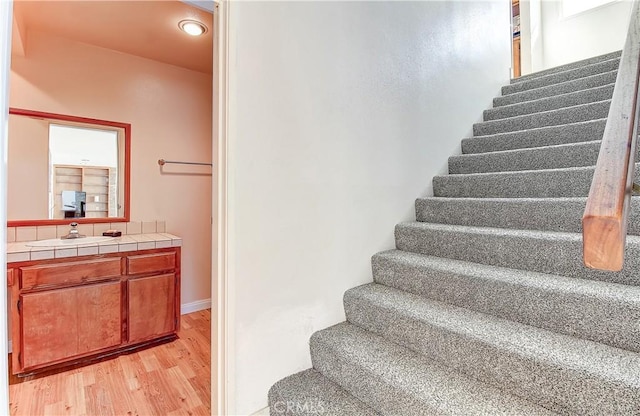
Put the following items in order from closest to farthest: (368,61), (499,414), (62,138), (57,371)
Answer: (499,414) < (368,61) < (57,371) < (62,138)

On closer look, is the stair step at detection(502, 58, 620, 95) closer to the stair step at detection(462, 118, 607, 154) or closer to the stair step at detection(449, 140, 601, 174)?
the stair step at detection(462, 118, 607, 154)

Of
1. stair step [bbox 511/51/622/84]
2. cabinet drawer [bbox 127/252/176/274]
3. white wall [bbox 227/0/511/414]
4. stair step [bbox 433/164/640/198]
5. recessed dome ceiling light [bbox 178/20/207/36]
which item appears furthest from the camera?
stair step [bbox 511/51/622/84]

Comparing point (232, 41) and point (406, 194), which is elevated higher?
point (232, 41)

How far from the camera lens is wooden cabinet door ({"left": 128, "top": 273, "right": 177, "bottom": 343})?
7.88 ft

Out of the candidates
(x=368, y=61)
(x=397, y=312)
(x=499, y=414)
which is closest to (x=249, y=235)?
(x=397, y=312)

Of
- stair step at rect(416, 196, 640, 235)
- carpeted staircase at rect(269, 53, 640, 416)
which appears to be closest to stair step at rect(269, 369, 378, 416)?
carpeted staircase at rect(269, 53, 640, 416)

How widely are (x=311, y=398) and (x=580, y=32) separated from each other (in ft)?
17.1

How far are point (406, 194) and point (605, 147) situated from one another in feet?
5.13

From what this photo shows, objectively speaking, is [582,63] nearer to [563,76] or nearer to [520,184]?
[563,76]

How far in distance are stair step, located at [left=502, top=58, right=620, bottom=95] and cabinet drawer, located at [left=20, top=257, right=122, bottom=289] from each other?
3.95m

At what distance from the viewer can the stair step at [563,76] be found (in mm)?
2600

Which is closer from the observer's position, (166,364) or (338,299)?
(338,299)

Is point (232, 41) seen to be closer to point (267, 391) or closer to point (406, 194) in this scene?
Answer: point (406, 194)

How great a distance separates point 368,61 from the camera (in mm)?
1934
